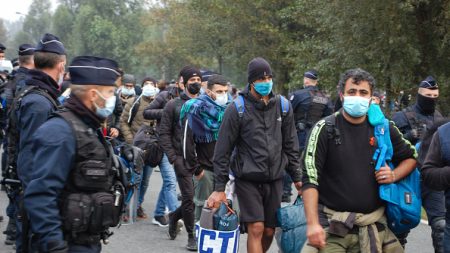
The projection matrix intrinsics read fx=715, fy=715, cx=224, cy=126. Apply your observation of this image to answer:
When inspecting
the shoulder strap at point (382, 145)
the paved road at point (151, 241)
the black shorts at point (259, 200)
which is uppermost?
the shoulder strap at point (382, 145)

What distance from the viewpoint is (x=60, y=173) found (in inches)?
145

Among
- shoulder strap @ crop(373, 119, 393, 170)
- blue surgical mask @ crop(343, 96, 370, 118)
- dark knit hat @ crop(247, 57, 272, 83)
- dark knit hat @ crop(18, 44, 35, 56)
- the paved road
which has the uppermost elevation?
dark knit hat @ crop(18, 44, 35, 56)

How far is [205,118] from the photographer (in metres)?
7.38

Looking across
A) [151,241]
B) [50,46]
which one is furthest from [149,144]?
[50,46]

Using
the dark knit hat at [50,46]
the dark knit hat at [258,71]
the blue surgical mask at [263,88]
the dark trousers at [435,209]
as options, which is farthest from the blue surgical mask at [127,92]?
the dark knit hat at [50,46]

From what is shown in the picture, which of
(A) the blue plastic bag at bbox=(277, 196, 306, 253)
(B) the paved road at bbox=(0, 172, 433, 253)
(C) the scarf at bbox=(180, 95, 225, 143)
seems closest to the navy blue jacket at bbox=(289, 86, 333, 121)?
(B) the paved road at bbox=(0, 172, 433, 253)

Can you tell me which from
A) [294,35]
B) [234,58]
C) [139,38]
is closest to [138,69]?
[139,38]

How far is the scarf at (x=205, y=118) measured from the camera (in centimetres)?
733

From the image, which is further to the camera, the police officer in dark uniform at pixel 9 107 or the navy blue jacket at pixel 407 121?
the navy blue jacket at pixel 407 121

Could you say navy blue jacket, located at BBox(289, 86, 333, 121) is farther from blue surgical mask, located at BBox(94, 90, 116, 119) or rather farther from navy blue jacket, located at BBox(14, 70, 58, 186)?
blue surgical mask, located at BBox(94, 90, 116, 119)

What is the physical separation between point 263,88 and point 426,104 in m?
2.05

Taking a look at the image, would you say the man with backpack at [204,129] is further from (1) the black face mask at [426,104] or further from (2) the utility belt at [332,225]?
(2) the utility belt at [332,225]

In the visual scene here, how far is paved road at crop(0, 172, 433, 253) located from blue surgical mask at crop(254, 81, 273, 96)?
2.33 meters

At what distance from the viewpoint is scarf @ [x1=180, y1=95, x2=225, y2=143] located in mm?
7332
